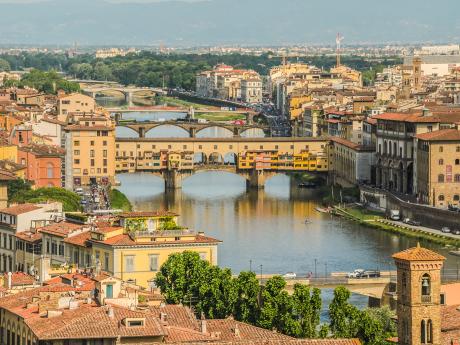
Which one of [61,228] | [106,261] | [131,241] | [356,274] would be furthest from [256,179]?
[106,261]

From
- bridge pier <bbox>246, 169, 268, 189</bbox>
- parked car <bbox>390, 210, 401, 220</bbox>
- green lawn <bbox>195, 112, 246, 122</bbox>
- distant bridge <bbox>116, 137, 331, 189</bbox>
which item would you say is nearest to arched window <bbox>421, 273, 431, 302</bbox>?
parked car <bbox>390, 210, 401, 220</bbox>

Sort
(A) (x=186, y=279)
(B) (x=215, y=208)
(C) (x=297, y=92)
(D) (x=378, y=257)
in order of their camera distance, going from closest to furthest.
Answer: (A) (x=186, y=279) < (D) (x=378, y=257) < (B) (x=215, y=208) < (C) (x=297, y=92)

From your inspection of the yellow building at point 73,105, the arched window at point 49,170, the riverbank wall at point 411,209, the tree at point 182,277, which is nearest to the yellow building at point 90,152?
the arched window at point 49,170

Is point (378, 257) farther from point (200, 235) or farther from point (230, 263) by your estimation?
point (200, 235)

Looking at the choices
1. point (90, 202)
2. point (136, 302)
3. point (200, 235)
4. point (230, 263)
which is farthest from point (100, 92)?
point (136, 302)

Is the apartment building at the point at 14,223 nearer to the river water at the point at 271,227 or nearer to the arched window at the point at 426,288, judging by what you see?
the river water at the point at 271,227

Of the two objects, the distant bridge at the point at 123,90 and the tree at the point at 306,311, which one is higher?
the tree at the point at 306,311
